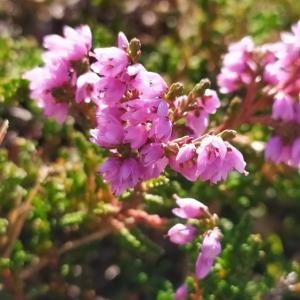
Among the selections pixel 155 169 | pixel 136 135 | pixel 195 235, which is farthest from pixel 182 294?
pixel 136 135

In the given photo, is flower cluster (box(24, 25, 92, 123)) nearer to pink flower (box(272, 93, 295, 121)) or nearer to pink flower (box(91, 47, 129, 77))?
pink flower (box(91, 47, 129, 77))

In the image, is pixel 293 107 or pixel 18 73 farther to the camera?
pixel 18 73

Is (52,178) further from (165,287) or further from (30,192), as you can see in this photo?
(165,287)

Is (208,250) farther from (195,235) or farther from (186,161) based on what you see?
(186,161)

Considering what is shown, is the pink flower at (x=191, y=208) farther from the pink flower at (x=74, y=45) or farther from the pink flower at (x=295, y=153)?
the pink flower at (x=74, y=45)

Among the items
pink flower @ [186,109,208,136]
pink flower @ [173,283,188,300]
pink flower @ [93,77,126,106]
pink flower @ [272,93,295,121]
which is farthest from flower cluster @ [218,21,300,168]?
pink flower @ [93,77,126,106]

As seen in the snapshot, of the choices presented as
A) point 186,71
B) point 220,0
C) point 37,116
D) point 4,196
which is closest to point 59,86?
point 4,196

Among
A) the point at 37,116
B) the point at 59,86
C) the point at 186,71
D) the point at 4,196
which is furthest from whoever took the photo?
the point at 186,71
